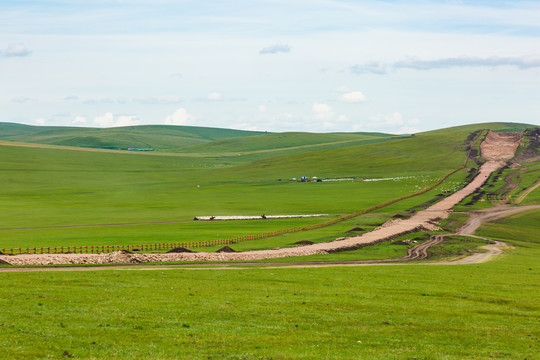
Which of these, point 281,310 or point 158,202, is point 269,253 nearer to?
point 281,310

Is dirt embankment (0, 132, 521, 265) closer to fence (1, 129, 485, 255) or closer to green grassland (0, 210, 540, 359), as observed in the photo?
fence (1, 129, 485, 255)

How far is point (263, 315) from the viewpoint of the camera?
2872cm

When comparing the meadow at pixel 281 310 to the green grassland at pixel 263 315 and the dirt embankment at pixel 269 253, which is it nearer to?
the green grassland at pixel 263 315

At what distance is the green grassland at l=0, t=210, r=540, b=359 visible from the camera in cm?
2217

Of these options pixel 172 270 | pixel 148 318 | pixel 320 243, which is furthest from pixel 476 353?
pixel 320 243

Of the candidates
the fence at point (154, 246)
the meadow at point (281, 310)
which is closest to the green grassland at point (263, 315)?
the meadow at point (281, 310)

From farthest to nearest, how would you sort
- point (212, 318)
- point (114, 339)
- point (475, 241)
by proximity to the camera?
1. point (475, 241)
2. point (212, 318)
3. point (114, 339)

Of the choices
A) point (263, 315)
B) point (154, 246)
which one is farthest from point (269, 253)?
point (263, 315)

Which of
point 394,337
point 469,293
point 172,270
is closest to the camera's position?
point 394,337

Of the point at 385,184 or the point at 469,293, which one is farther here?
the point at 385,184

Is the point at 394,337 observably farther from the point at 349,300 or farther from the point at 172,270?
the point at 172,270

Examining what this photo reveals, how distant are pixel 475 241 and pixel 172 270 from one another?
50075 mm

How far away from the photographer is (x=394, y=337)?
25.5 metres

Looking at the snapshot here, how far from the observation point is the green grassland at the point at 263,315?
22.2 metres
